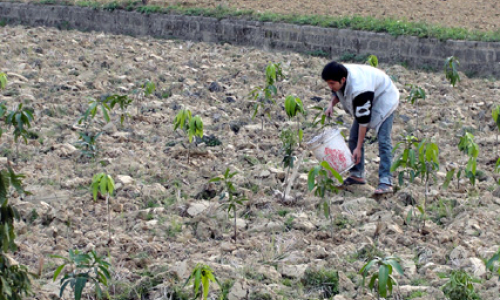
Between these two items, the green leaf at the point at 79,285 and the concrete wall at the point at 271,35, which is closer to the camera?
the green leaf at the point at 79,285

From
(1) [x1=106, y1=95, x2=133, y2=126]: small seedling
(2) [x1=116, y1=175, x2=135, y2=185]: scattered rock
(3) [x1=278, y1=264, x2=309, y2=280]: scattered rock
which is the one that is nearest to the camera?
(3) [x1=278, y1=264, x2=309, y2=280]: scattered rock

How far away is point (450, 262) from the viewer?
12.9ft

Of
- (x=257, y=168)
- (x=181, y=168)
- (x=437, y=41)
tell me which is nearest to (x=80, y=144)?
(x=181, y=168)

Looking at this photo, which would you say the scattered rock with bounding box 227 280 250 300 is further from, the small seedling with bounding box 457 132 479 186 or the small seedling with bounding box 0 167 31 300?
the small seedling with bounding box 457 132 479 186

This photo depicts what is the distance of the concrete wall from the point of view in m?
8.58

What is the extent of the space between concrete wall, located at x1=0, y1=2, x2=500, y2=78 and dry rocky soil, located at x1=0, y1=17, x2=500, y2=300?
0.56 meters

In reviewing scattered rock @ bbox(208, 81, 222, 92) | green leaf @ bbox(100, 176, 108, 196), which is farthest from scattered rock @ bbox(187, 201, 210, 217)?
scattered rock @ bbox(208, 81, 222, 92)

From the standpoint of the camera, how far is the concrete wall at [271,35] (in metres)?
8.58

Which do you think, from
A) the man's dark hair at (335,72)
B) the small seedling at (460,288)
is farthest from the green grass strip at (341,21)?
the small seedling at (460,288)

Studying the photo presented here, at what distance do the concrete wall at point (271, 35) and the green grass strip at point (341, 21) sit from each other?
0.37 feet

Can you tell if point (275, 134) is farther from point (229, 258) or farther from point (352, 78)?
point (229, 258)

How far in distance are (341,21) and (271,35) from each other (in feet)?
3.72

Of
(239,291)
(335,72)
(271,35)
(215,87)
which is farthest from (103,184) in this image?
(271,35)

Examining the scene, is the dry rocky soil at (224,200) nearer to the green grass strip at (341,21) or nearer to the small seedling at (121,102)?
the small seedling at (121,102)
